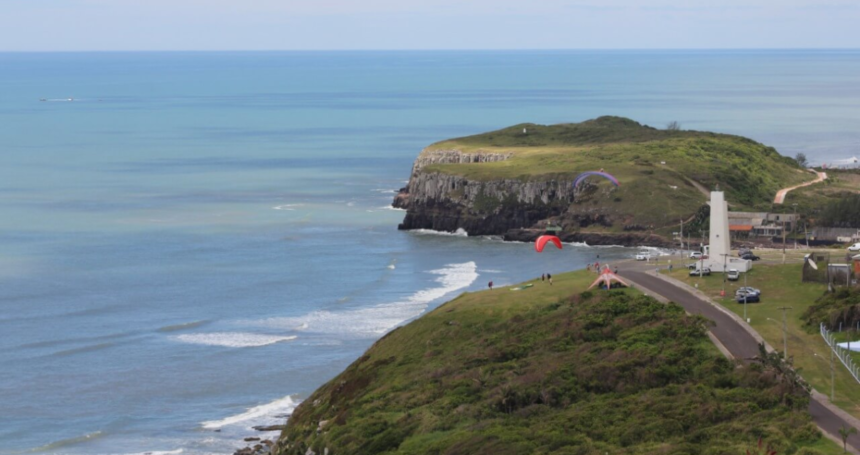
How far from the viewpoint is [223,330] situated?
87.9 meters

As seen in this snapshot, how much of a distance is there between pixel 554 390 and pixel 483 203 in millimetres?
86662

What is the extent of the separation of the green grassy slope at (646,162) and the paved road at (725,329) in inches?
2324

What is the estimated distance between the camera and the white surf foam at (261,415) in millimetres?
67250

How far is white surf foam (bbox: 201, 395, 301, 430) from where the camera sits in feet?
221

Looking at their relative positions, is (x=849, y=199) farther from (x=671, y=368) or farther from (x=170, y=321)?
(x=671, y=368)

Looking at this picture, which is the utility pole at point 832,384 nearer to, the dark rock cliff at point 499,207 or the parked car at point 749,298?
the parked car at point 749,298

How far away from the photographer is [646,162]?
15088 cm

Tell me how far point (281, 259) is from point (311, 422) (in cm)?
5570

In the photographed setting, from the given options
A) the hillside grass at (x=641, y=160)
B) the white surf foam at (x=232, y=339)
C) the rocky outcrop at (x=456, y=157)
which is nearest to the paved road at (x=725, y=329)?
the white surf foam at (x=232, y=339)

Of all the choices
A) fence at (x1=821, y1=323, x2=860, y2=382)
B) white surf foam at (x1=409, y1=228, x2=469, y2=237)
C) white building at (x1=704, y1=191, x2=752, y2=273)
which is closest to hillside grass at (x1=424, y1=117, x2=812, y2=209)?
white surf foam at (x1=409, y1=228, x2=469, y2=237)

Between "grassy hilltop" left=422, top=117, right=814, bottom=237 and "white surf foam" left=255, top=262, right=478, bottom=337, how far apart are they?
38895 millimetres

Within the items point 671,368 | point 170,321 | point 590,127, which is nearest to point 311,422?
point 671,368

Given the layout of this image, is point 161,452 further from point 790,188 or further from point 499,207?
point 790,188

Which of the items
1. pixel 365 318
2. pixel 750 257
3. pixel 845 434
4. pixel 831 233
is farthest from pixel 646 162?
pixel 845 434
